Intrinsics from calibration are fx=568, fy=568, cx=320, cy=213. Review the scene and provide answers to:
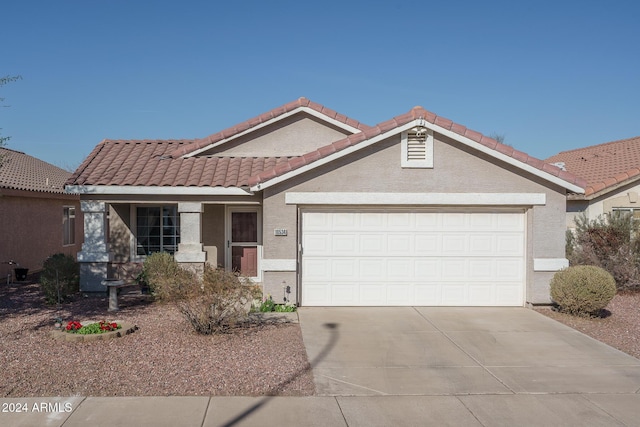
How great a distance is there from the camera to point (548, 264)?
11797 mm

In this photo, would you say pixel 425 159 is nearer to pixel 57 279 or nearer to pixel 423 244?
pixel 423 244

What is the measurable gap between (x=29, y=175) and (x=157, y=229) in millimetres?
7180

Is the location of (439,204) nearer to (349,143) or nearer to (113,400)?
(349,143)

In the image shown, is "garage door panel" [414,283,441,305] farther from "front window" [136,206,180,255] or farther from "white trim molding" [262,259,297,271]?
"front window" [136,206,180,255]

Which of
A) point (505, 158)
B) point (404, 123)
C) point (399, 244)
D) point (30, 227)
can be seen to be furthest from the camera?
point (30, 227)

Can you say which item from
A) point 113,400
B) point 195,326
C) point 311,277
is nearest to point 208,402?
point 113,400

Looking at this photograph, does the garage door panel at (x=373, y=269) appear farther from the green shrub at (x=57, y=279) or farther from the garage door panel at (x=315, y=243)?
the green shrub at (x=57, y=279)

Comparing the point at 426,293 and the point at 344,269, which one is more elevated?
the point at 344,269

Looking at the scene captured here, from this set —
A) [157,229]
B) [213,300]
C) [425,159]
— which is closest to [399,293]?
[425,159]

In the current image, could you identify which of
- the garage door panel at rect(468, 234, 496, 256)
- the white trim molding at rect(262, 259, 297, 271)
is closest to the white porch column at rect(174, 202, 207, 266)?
the white trim molding at rect(262, 259, 297, 271)

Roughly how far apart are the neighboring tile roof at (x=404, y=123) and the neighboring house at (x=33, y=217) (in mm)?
7547

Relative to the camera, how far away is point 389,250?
1208 centimetres

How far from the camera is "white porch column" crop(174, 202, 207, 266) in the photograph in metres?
13.0

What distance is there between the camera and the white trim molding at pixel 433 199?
1176 centimetres
